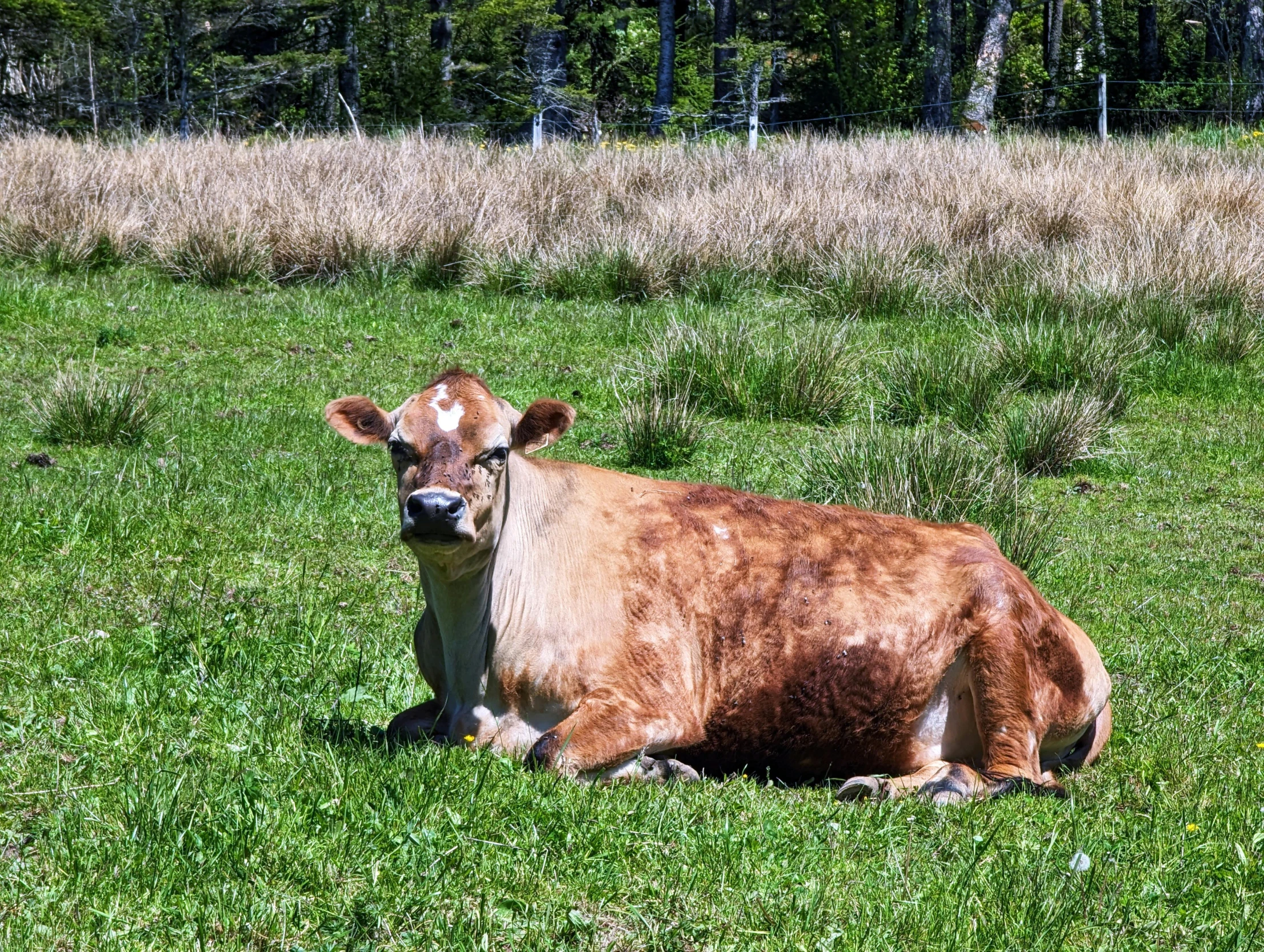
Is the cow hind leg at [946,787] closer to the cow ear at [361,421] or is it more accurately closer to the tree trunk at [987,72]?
the cow ear at [361,421]

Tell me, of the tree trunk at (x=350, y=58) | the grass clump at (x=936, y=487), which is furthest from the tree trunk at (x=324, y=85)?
the grass clump at (x=936, y=487)

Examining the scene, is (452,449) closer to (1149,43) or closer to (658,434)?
(658,434)

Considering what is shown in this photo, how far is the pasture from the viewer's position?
3.40 meters

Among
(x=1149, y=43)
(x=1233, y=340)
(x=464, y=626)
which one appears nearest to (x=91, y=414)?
(x=464, y=626)

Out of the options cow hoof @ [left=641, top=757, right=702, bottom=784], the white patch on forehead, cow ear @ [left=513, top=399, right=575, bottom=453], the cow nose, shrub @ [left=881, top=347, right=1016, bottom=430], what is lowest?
cow hoof @ [left=641, top=757, right=702, bottom=784]

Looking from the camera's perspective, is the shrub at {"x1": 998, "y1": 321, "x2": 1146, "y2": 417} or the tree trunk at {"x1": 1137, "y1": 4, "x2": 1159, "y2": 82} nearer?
the shrub at {"x1": 998, "y1": 321, "x2": 1146, "y2": 417}

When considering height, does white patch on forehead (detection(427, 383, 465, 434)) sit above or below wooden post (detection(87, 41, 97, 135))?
below

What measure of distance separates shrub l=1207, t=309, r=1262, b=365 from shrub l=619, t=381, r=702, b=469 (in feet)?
18.6

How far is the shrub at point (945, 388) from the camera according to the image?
10273 millimetres

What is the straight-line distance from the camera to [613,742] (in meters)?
4.19

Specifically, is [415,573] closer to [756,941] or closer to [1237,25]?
[756,941]

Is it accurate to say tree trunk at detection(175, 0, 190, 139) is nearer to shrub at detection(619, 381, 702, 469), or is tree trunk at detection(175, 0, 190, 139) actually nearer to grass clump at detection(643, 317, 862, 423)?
grass clump at detection(643, 317, 862, 423)

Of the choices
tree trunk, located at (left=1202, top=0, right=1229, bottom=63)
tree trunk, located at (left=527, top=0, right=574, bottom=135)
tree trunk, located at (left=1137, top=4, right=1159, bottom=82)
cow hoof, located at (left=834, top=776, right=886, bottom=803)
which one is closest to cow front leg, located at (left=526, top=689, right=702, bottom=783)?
cow hoof, located at (left=834, top=776, right=886, bottom=803)

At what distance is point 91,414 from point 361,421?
488cm
